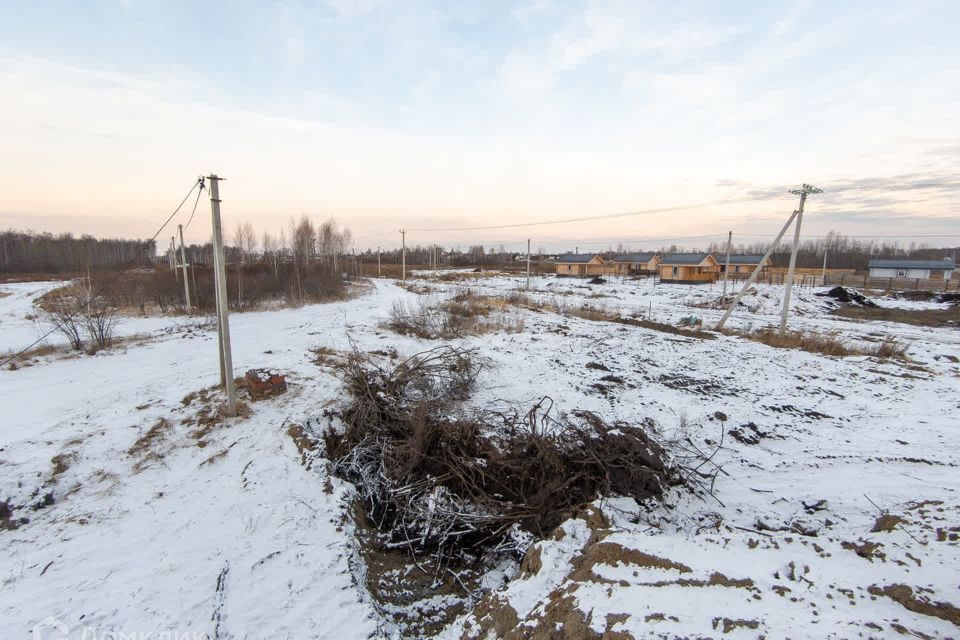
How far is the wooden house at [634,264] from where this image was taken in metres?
56.2

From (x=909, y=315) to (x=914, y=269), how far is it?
28979 millimetres

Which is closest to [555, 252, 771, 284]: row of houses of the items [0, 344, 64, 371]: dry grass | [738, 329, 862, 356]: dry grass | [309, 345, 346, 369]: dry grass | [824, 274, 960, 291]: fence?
[824, 274, 960, 291]: fence

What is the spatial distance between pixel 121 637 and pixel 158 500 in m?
1.82

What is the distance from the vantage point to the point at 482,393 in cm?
698

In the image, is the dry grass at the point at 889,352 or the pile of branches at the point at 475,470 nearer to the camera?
the pile of branches at the point at 475,470

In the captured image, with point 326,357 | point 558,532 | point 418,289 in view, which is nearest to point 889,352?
point 558,532

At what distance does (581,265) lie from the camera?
181 feet

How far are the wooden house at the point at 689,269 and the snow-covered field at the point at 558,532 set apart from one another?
38144mm

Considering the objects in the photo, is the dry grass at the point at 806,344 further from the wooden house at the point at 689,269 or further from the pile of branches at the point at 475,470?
the wooden house at the point at 689,269

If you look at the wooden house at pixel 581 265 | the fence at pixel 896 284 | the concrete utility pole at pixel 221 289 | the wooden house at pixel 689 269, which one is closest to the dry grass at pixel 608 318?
the concrete utility pole at pixel 221 289

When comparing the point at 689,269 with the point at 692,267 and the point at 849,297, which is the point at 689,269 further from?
the point at 849,297

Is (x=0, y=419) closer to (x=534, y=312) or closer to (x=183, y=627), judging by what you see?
(x=183, y=627)

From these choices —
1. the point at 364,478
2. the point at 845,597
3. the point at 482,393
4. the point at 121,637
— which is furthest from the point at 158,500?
the point at 845,597

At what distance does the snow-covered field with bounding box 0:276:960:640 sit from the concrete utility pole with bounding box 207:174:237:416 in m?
0.53
